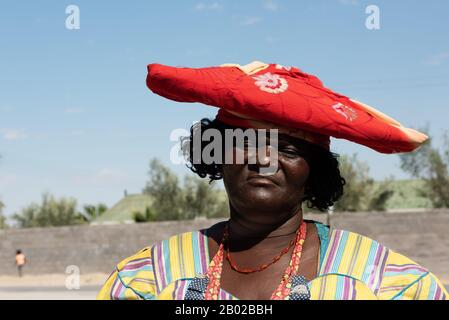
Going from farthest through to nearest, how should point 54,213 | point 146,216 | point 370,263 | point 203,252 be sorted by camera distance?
point 54,213 → point 146,216 → point 203,252 → point 370,263

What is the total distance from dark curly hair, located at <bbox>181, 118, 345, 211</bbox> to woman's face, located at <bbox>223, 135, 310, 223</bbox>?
0.04 meters

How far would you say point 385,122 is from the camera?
2.89 metres

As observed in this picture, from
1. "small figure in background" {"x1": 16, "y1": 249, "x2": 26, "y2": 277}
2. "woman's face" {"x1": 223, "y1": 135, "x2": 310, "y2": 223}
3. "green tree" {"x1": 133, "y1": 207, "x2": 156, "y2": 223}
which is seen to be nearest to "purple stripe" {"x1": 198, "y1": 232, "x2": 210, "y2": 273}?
"woman's face" {"x1": 223, "y1": 135, "x2": 310, "y2": 223}

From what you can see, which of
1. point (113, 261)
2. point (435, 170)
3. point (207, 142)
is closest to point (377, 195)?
point (435, 170)

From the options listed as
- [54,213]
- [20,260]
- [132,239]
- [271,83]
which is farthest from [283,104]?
[54,213]

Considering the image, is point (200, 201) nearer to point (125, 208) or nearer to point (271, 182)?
point (125, 208)

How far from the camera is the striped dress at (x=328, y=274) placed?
2.73 m

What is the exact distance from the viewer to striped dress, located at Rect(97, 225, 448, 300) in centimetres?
273

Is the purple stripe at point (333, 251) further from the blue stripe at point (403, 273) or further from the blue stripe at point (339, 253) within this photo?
the blue stripe at point (403, 273)

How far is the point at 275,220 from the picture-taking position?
117 inches

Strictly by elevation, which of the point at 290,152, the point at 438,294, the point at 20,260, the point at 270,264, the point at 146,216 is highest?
the point at 290,152

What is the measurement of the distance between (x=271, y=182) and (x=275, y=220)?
179 millimetres

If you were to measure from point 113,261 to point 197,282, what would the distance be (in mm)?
24851

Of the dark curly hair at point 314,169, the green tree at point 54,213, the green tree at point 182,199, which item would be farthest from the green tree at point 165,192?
the dark curly hair at point 314,169
